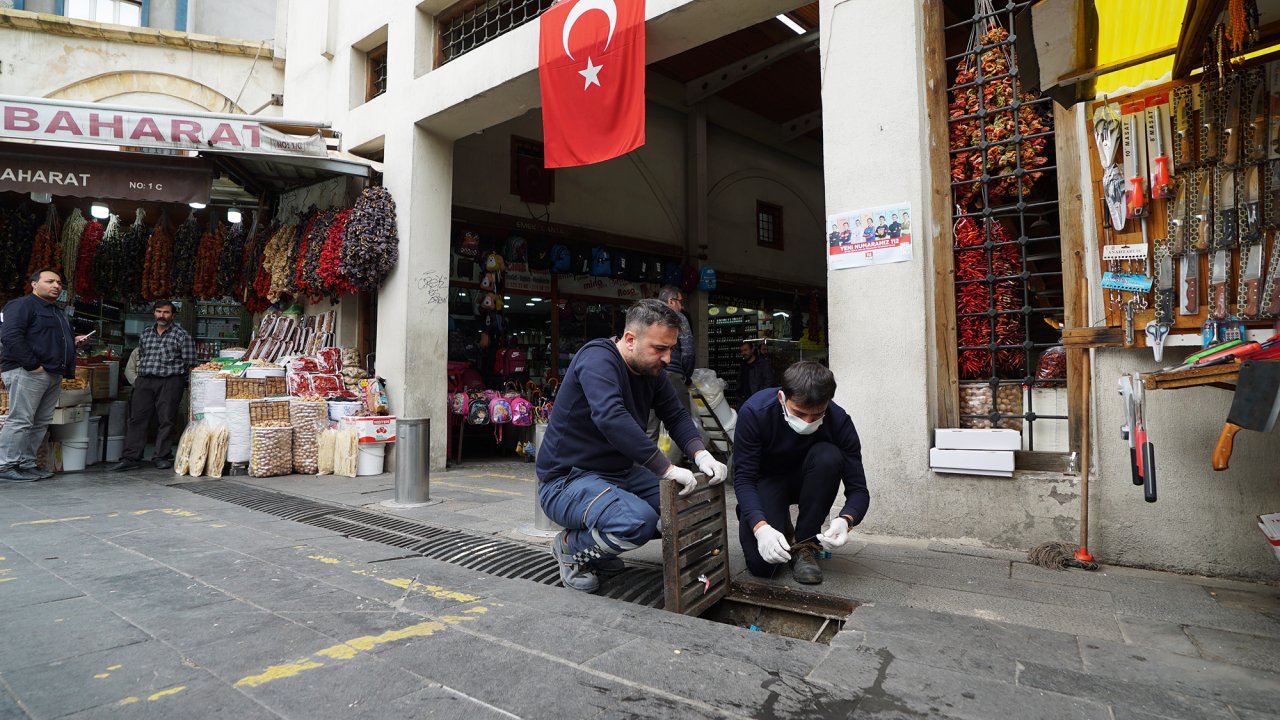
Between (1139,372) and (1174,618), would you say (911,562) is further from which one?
(1139,372)

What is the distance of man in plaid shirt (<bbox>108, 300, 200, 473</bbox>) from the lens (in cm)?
797

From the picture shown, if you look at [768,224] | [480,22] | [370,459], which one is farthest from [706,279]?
[370,459]

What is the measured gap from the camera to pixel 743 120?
14.2 metres

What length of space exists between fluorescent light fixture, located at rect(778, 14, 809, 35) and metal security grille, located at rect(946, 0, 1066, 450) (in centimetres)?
669

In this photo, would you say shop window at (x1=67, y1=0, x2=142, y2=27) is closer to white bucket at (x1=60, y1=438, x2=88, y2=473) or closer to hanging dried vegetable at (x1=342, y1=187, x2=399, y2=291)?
hanging dried vegetable at (x1=342, y1=187, x2=399, y2=291)

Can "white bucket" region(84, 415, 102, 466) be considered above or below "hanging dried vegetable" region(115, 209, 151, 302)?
below

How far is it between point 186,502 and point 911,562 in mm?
5843

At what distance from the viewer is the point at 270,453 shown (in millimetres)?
7523

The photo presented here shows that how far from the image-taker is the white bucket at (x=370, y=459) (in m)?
7.71

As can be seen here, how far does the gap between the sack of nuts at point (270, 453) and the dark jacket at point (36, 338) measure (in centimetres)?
197

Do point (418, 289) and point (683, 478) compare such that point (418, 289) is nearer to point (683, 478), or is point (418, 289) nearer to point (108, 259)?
point (108, 259)

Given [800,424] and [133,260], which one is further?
[133,260]

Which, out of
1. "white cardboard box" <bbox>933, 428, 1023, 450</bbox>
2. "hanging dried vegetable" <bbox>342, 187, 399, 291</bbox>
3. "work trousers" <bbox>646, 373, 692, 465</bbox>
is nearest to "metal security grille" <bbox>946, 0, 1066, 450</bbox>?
"white cardboard box" <bbox>933, 428, 1023, 450</bbox>

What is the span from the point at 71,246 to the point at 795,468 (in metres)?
10.7
